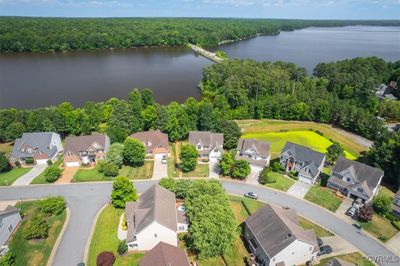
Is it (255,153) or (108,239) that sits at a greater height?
(255,153)

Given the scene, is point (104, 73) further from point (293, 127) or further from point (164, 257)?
point (164, 257)

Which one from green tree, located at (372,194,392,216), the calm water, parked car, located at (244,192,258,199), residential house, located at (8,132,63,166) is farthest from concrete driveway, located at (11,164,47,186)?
green tree, located at (372,194,392,216)

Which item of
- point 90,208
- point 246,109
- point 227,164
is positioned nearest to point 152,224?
point 90,208

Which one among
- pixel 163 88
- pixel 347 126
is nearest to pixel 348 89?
pixel 347 126

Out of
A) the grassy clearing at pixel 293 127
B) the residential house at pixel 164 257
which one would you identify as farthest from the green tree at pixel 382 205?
the residential house at pixel 164 257

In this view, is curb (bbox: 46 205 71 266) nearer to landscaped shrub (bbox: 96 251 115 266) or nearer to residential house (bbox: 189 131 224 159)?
landscaped shrub (bbox: 96 251 115 266)

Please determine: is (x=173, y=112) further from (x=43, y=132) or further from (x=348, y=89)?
(x=348, y=89)

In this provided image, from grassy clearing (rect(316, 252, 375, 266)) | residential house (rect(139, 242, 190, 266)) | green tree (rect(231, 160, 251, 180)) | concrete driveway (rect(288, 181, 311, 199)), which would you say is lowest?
concrete driveway (rect(288, 181, 311, 199))
